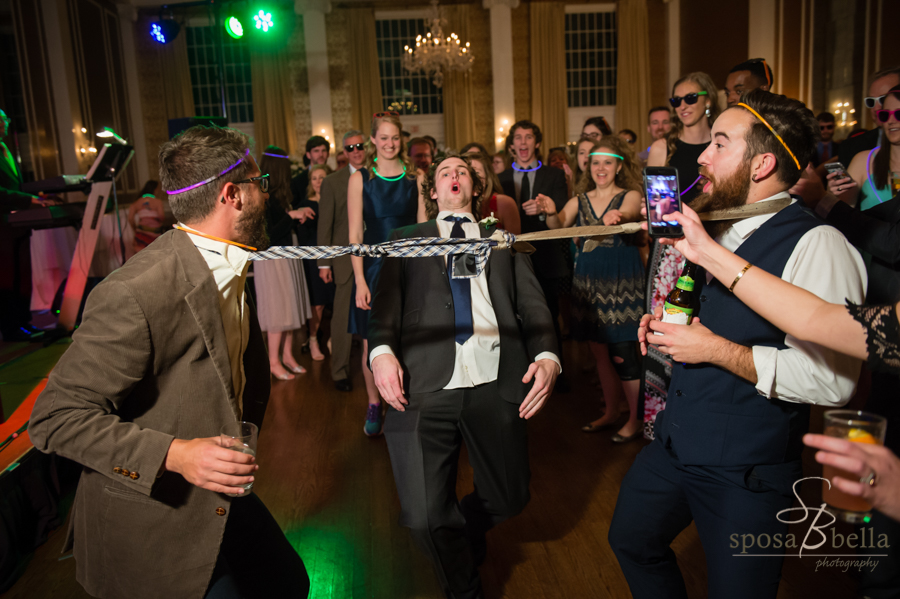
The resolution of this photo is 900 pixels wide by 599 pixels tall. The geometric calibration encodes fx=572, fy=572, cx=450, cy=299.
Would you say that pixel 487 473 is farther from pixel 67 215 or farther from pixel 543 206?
pixel 67 215

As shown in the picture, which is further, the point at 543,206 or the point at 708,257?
the point at 543,206

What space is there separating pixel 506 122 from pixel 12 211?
404 inches

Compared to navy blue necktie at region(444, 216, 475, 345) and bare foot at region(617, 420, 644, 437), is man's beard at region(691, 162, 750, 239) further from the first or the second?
bare foot at region(617, 420, 644, 437)

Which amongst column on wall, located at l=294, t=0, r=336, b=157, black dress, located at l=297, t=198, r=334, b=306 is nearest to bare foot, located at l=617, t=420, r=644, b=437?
black dress, located at l=297, t=198, r=334, b=306

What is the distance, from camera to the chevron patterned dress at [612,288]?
3.14 m

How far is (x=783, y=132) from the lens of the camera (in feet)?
4.38

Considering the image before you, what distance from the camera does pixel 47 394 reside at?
3.84 feet

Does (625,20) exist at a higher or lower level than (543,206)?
higher

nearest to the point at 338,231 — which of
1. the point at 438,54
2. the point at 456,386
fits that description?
the point at 456,386

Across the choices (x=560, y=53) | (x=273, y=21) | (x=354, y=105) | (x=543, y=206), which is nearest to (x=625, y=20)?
(x=560, y=53)

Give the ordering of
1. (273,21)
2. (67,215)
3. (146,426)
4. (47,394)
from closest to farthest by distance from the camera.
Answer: (47,394) → (146,426) → (67,215) → (273,21)

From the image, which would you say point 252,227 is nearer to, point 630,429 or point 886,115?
point 886,115

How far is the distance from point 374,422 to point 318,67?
11.2m

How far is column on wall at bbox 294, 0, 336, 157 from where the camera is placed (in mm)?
12398
